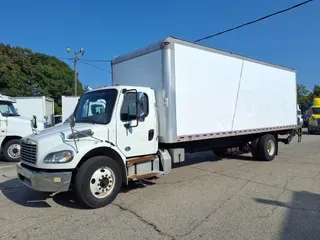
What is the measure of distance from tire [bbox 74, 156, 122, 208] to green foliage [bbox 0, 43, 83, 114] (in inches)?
1340

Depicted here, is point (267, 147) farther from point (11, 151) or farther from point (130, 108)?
point (11, 151)

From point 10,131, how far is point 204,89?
26.3 ft

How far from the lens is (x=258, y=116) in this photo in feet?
31.2

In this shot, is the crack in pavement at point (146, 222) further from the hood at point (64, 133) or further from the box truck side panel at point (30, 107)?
the box truck side panel at point (30, 107)

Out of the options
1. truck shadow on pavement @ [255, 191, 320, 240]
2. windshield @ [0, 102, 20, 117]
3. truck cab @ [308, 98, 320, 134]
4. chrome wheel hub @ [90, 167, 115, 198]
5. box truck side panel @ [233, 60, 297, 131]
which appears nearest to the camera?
truck shadow on pavement @ [255, 191, 320, 240]

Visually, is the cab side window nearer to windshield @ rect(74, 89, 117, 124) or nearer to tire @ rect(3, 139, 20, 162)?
windshield @ rect(74, 89, 117, 124)

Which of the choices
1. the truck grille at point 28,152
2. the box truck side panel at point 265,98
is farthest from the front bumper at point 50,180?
the box truck side panel at point 265,98

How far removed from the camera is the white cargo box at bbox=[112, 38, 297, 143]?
21.4ft

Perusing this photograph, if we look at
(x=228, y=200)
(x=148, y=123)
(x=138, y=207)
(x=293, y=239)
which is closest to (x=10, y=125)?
(x=148, y=123)

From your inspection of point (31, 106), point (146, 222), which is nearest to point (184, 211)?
point (146, 222)

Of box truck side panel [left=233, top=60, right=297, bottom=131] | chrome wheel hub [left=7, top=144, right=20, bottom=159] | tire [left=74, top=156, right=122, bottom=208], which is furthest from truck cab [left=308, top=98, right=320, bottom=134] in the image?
tire [left=74, top=156, right=122, bottom=208]

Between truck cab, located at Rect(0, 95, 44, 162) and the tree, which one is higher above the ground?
the tree

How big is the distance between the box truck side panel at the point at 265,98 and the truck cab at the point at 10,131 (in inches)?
324

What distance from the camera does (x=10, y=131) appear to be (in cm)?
1116
